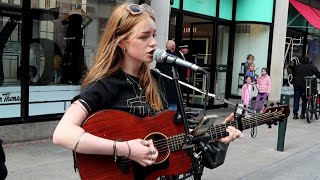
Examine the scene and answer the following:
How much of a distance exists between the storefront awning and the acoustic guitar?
13257 mm

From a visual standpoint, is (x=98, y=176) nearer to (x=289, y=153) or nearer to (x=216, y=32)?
(x=289, y=153)

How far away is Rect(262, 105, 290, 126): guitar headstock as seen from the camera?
2947mm

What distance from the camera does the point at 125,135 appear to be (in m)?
2.06

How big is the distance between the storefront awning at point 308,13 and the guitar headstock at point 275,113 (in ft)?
40.4

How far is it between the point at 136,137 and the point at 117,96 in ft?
0.77

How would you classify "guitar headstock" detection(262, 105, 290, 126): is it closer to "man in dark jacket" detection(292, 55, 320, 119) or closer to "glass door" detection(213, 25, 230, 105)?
"man in dark jacket" detection(292, 55, 320, 119)

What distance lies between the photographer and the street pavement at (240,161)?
550 cm

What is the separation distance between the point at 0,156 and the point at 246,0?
39.1ft

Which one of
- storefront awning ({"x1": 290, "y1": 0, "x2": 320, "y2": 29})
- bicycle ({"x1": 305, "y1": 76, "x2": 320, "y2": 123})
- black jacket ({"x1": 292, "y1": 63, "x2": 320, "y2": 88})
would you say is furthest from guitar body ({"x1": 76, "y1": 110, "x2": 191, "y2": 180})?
storefront awning ({"x1": 290, "y1": 0, "x2": 320, "y2": 29})

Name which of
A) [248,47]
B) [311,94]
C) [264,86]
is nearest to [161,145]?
[264,86]

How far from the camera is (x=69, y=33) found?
7.93 m

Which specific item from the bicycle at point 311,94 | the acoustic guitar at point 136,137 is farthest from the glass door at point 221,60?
the acoustic guitar at point 136,137

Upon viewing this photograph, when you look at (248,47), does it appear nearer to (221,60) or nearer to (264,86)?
(221,60)

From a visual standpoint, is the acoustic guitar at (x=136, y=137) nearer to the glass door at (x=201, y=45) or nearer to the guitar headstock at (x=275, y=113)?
the guitar headstock at (x=275, y=113)
